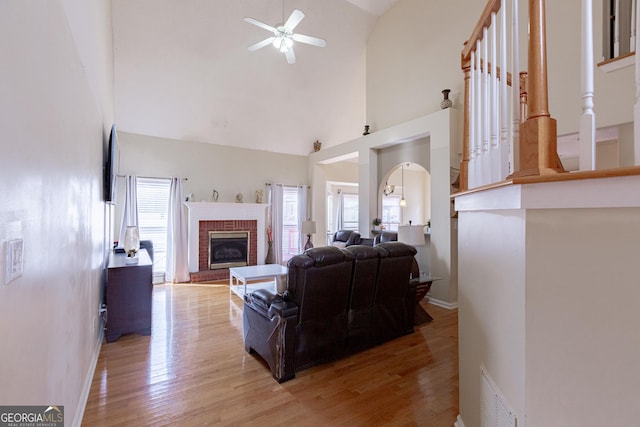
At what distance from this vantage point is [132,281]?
10.7 feet

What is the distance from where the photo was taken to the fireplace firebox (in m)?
6.32

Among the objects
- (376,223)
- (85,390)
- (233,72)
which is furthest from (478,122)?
(233,72)

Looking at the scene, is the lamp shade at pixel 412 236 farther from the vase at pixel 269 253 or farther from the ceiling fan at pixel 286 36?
the vase at pixel 269 253

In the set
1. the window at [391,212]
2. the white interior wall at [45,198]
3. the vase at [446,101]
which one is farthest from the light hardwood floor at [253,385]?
the window at [391,212]

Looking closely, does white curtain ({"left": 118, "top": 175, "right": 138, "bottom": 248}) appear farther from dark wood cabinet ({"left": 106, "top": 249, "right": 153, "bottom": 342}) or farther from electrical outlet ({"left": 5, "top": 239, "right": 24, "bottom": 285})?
electrical outlet ({"left": 5, "top": 239, "right": 24, "bottom": 285})

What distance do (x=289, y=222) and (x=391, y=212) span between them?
4074 millimetres

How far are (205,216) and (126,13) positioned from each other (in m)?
3.54

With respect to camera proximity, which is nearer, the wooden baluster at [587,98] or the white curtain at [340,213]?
the wooden baluster at [587,98]

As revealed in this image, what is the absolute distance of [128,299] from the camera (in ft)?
10.7

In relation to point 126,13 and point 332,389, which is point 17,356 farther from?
point 126,13

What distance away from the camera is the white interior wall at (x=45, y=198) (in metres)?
0.91

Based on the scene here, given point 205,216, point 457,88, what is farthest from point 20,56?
point 205,216

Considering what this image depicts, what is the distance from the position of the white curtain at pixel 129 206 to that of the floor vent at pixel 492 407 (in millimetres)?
6023

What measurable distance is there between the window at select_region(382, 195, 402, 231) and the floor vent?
8517 millimetres
